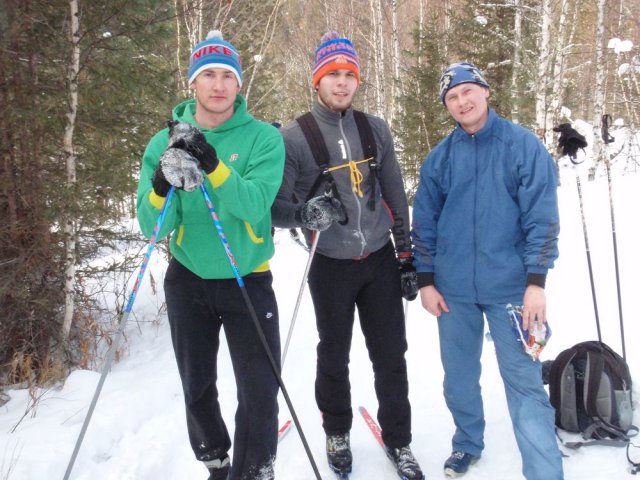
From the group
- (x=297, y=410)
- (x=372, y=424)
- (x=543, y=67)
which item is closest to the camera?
(x=372, y=424)

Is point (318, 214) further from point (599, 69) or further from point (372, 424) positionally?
point (599, 69)

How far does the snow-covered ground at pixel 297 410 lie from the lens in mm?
2820

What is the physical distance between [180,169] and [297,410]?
2364 millimetres

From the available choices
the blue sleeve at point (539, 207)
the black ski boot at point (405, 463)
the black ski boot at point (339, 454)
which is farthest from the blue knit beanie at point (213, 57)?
the black ski boot at point (405, 463)

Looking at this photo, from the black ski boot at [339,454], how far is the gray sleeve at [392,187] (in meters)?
1.19

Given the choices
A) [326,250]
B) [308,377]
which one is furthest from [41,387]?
[326,250]

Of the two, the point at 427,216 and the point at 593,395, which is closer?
the point at 427,216

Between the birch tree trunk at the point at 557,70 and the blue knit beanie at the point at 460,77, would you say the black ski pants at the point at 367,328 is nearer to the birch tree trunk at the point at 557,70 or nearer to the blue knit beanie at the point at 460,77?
the blue knit beanie at the point at 460,77

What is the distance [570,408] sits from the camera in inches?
116

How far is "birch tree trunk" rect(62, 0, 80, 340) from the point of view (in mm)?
3992

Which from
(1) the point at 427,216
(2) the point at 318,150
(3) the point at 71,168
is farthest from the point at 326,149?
(3) the point at 71,168

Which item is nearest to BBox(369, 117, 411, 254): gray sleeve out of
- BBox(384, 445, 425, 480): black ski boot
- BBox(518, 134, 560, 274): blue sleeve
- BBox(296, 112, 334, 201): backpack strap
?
BBox(296, 112, 334, 201): backpack strap

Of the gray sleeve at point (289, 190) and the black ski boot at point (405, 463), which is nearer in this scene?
the gray sleeve at point (289, 190)

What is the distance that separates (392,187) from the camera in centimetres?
273
